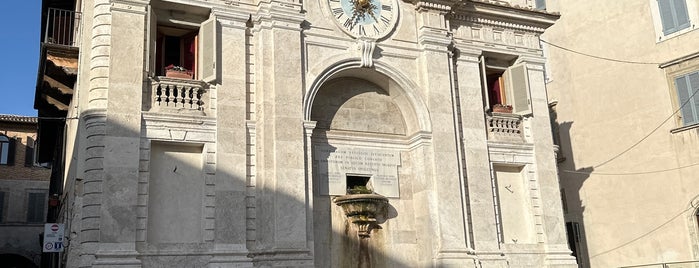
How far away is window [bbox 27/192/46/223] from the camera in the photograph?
35.7 metres

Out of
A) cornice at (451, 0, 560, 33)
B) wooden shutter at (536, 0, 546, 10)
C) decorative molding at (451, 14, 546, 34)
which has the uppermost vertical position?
wooden shutter at (536, 0, 546, 10)

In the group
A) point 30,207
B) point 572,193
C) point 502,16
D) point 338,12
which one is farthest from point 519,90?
point 30,207

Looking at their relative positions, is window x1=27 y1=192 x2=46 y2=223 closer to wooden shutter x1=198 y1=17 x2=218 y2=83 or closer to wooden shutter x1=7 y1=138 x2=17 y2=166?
wooden shutter x1=7 y1=138 x2=17 y2=166

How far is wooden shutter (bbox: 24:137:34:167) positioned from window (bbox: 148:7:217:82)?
1031 inches

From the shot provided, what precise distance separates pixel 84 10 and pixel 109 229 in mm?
5111

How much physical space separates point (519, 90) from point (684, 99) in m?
6.53

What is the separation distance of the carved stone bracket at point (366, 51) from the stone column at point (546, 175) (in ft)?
16.2

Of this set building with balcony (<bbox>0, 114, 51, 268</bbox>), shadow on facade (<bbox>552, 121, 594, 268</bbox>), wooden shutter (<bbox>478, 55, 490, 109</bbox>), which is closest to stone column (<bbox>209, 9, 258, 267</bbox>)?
wooden shutter (<bbox>478, 55, 490, 109</bbox>)

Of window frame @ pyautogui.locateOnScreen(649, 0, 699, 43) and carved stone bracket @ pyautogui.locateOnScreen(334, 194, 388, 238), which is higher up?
window frame @ pyautogui.locateOnScreen(649, 0, 699, 43)

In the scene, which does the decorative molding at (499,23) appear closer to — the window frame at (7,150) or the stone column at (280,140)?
the stone column at (280,140)

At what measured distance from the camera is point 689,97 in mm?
20312

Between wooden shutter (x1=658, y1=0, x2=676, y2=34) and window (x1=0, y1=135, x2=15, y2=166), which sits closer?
wooden shutter (x1=658, y1=0, x2=676, y2=34)

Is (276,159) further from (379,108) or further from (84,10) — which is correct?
(84,10)

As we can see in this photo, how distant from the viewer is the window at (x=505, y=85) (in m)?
17.5
